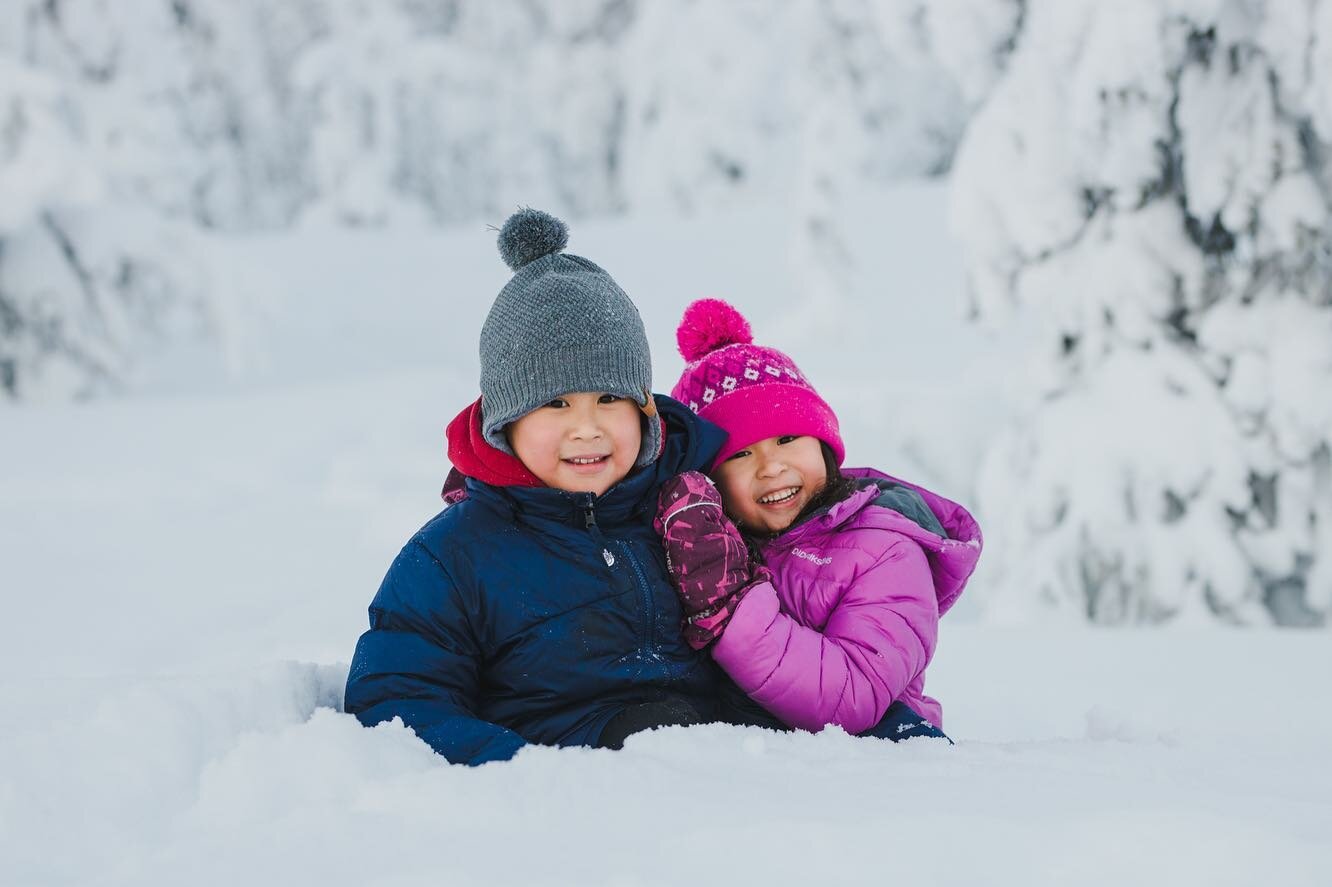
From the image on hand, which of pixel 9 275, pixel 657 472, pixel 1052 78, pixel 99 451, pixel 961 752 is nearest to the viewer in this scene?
pixel 961 752

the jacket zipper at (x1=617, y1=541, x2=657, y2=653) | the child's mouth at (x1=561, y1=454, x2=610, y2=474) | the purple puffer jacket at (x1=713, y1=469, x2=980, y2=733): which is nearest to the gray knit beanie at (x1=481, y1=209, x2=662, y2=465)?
the child's mouth at (x1=561, y1=454, x2=610, y2=474)

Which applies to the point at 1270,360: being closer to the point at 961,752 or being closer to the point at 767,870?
the point at 961,752

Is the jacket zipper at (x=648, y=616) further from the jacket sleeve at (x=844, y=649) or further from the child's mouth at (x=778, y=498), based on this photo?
the child's mouth at (x=778, y=498)

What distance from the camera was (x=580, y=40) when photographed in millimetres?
20578

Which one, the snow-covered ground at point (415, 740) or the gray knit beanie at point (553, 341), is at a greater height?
the gray knit beanie at point (553, 341)

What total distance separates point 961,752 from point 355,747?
100cm

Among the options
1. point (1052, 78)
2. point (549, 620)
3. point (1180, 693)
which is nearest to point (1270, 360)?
point (1052, 78)

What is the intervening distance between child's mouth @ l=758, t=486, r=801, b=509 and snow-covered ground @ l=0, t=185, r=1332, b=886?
0.62 metres

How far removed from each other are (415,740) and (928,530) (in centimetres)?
123

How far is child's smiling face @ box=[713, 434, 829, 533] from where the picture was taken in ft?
7.98

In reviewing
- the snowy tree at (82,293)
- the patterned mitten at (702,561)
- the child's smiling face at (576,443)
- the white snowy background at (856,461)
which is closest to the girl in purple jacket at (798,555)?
the patterned mitten at (702,561)

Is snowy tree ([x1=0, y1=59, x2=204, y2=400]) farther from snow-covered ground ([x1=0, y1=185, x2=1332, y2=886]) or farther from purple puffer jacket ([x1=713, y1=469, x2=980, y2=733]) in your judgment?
purple puffer jacket ([x1=713, y1=469, x2=980, y2=733])

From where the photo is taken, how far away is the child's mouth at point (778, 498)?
2.44m

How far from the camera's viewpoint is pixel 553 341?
2.11m
